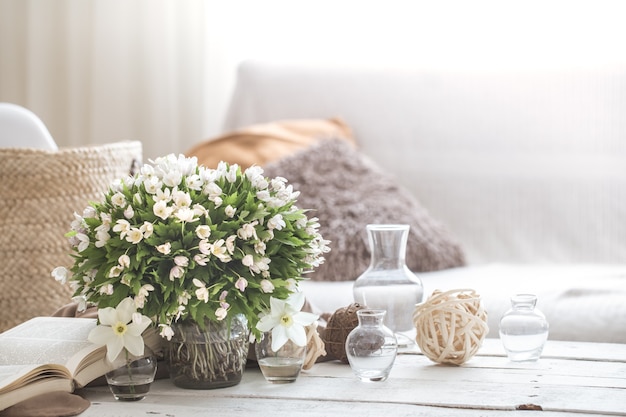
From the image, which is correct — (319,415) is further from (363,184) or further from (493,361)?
(363,184)

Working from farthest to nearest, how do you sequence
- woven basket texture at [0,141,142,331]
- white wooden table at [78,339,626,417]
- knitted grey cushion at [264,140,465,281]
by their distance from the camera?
knitted grey cushion at [264,140,465,281], woven basket texture at [0,141,142,331], white wooden table at [78,339,626,417]

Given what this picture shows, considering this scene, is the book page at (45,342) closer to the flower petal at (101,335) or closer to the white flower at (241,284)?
the flower petal at (101,335)

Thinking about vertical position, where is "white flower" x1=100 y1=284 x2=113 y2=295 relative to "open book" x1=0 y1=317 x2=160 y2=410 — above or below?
above

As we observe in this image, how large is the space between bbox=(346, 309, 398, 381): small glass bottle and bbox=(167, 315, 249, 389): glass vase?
14 cm

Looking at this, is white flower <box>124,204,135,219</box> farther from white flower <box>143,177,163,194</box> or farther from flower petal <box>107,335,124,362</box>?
flower petal <box>107,335,124,362</box>

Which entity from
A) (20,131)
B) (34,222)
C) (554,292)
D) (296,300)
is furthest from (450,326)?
(20,131)

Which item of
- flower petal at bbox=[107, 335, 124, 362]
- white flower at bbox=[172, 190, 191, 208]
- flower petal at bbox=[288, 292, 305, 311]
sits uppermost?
white flower at bbox=[172, 190, 191, 208]

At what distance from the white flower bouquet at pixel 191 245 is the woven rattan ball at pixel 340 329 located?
133mm

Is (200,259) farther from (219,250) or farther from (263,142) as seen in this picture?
(263,142)

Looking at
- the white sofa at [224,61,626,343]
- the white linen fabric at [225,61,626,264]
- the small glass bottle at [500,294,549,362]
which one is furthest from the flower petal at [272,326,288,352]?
the white linen fabric at [225,61,626,264]

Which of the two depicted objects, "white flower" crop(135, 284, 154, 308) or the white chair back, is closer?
"white flower" crop(135, 284, 154, 308)

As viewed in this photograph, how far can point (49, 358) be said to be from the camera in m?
1.13

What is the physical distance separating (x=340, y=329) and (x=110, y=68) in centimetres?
244

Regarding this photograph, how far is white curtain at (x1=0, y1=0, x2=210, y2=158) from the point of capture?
3389mm
